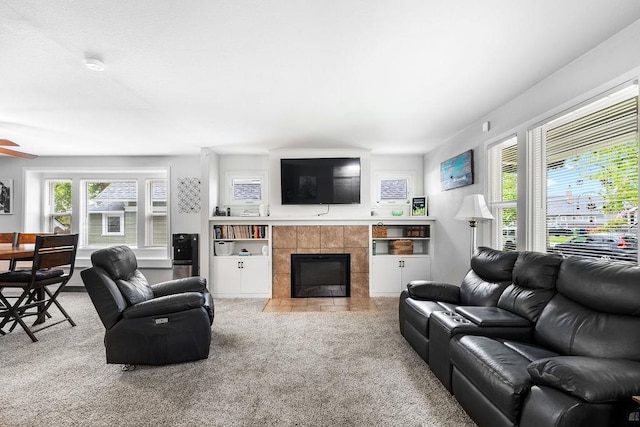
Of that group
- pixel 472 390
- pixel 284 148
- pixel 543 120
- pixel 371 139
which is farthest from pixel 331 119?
pixel 472 390

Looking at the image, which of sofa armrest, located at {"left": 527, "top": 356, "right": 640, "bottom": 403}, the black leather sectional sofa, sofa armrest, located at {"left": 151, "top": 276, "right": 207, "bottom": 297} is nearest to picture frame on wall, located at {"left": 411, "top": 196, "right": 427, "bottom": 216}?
the black leather sectional sofa

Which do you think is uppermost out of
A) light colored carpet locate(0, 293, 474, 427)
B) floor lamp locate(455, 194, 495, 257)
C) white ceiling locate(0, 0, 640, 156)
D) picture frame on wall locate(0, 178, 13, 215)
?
white ceiling locate(0, 0, 640, 156)

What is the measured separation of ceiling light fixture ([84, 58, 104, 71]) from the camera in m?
2.33

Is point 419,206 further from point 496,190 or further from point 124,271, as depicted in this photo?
point 124,271

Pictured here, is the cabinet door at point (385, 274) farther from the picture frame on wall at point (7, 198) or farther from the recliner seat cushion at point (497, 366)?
the picture frame on wall at point (7, 198)

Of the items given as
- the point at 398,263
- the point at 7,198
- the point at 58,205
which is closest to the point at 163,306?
the point at 398,263

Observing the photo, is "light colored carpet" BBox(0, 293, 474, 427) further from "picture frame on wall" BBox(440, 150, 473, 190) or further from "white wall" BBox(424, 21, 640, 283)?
"picture frame on wall" BBox(440, 150, 473, 190)

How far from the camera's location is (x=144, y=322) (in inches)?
105

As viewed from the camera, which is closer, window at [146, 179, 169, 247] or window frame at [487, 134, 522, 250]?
window frame at [487, 134, 522, 250]

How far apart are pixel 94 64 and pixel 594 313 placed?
12.2 ft

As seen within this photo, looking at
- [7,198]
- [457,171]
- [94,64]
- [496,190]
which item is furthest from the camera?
[7,198]

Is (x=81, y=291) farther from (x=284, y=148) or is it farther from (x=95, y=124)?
(x=284, y=148)

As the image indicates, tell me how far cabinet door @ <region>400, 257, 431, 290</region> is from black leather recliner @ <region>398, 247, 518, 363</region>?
201 cm

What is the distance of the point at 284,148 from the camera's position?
5.40 meters
